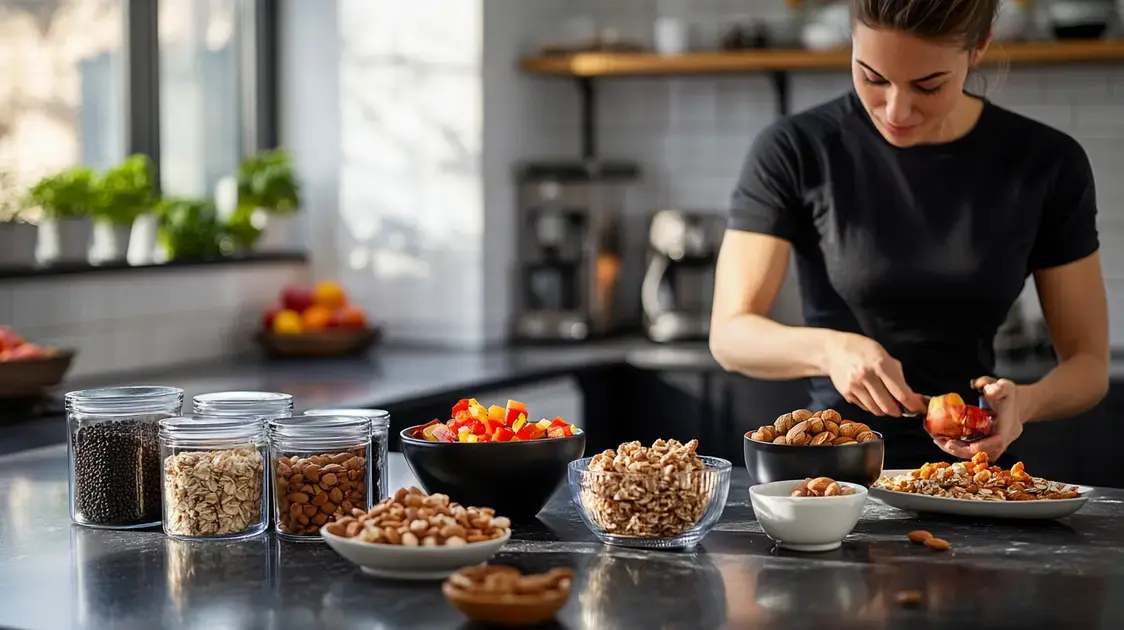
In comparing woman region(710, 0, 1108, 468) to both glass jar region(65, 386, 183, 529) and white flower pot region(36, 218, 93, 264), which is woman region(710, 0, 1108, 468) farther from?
white flower pot region(36, 218, 93, 264)

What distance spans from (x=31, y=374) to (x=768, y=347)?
1.44 m

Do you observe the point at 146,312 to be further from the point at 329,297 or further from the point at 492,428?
the point at 492,428

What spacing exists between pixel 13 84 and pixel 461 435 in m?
2.33

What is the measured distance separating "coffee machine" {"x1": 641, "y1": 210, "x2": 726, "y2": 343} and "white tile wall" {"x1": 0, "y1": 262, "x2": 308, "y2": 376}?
3.63 ft

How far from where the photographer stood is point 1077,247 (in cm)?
228

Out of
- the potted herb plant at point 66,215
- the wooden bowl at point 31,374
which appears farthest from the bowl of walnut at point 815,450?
the potted herb plant at point 66,215

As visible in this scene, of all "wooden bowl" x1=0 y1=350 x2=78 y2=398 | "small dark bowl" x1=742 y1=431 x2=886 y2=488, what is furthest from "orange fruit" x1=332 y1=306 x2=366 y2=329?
"small dark bowl" x1=742 y1=431 x2=886 y2=488

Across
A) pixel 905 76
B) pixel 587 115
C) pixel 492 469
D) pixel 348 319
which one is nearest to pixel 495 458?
pixel 492 469

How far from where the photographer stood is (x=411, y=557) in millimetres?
1476

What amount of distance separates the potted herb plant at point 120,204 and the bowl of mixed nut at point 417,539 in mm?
2403

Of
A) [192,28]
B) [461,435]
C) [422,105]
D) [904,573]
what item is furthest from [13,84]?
[904,573]

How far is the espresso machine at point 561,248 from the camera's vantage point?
448cm

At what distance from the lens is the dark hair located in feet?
6.52

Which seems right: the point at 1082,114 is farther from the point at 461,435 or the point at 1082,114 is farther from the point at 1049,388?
the point at 461,435
